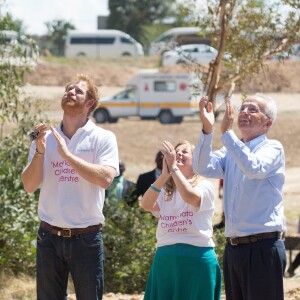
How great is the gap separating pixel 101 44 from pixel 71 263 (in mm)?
60974

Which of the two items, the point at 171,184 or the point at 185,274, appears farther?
the point at 171,184

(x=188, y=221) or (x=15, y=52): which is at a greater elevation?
(x=15, y=52)

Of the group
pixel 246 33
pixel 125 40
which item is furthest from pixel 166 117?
pixel 246 33

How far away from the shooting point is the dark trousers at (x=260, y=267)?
6535 millimetres

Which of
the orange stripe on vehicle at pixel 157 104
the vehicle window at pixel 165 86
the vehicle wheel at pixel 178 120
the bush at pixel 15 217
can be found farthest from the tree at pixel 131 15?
the bush at pixel 15 217

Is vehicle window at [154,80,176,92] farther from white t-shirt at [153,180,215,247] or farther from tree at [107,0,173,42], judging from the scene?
tree at [107,0,173,42]

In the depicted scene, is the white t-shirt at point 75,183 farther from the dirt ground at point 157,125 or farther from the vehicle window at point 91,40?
the vehicle window at point 91,40

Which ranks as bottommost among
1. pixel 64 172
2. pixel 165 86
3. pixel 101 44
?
pixel 165 86

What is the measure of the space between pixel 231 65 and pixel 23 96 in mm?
2586

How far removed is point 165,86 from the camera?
4272cm

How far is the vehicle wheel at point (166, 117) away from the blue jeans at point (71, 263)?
115ft

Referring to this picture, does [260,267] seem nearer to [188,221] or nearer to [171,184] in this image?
[188,221]

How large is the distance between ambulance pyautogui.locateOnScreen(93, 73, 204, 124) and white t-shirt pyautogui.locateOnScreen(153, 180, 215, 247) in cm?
3424

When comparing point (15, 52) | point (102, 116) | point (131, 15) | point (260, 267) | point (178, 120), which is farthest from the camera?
point (131, 15)
